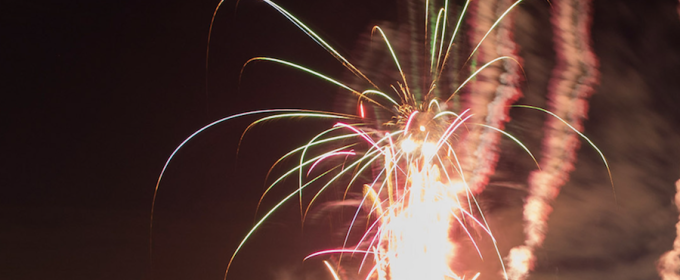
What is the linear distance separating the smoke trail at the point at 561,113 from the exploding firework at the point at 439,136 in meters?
0.02

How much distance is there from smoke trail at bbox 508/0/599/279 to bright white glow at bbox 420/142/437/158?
6.89 feet

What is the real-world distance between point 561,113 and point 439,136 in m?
2.08

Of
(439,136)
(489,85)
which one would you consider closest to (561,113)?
(489,85)

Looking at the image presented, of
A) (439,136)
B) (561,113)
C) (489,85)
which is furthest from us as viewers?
(489,85)

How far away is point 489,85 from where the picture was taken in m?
7.32

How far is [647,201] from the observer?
6.92 metres

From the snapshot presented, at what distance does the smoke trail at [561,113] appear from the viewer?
695cm

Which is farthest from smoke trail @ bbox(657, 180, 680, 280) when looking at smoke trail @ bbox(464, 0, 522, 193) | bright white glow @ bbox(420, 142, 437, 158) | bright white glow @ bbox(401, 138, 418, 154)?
bright white glow @ bbox(401, 138, 418, 154)

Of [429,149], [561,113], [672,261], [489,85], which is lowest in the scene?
[672,261]

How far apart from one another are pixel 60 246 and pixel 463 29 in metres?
10.3

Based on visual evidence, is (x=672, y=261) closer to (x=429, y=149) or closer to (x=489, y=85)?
(x=489, y=85)

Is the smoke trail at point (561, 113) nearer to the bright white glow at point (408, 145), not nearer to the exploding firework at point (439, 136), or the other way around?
the exploding firework at point (439, 136)

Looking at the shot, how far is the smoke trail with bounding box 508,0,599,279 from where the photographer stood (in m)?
6.95

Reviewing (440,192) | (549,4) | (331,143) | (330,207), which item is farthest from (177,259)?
(549,4)
